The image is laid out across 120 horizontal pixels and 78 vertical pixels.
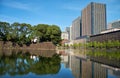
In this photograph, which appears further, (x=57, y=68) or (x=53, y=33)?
(x=53, y=33)

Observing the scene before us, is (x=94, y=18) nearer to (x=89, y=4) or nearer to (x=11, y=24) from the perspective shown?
(x=89, y=4)

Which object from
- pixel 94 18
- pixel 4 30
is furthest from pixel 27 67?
pixel 94 18

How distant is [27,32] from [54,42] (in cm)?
1365

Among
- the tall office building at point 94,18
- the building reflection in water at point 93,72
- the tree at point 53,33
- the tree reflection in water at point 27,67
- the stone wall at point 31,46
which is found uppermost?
the tall office building at point 94,18

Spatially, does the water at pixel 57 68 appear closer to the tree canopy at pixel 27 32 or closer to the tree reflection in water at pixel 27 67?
the tree reflection in water at pixel 27 67

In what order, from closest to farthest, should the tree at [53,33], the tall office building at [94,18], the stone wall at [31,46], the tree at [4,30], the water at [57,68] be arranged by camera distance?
the water at [57,68] → the stone wall at [31,46] → the tree at [53,33] → the tree at [4,30] → the tall office building at [94,18]

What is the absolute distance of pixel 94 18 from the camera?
16200cm

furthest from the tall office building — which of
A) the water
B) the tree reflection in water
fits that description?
the tree reflection in water

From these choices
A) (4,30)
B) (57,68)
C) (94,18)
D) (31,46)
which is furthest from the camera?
(94,18)

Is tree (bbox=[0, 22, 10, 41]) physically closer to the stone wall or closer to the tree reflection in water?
the stone wall

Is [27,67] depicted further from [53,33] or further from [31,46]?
[31,46]

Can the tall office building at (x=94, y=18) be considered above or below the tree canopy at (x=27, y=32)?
above

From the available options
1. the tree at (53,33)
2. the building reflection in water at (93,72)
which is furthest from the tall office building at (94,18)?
the building reflection in water at (93,72)

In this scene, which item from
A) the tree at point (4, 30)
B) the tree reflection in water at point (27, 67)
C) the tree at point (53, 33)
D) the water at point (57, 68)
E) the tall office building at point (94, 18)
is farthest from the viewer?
the tall office building at point (94, 18)
